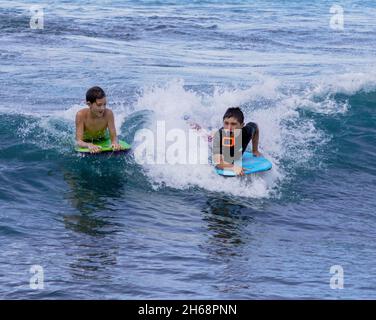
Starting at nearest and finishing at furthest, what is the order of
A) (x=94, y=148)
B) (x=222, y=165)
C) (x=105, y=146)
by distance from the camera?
(x=222, y=165), (x=94, y=148), (x=105, y=146)

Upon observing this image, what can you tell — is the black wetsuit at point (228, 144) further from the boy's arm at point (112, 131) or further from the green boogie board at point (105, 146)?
the boy's arm at point (112, 131)

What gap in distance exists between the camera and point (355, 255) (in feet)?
26.1

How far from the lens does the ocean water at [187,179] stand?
23.5 ft

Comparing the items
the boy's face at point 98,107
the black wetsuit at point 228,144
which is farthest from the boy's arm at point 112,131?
the black wetsuit at point 228,144

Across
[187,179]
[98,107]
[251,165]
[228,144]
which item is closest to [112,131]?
[98,107]

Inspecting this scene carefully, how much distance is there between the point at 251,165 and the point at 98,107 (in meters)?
2.17

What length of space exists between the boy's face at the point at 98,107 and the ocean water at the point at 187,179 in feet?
2.33

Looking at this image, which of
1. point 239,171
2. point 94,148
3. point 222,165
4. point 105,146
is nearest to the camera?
point 239,171

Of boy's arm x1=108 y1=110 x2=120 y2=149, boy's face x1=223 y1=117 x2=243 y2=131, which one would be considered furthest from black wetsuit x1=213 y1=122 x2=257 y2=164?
boy's arm x1=108 y1=110 x2=120 y2=149

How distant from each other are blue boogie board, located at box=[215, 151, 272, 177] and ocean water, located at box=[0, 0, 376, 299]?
0.20 m

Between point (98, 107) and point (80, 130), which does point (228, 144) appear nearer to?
point (98, 107)

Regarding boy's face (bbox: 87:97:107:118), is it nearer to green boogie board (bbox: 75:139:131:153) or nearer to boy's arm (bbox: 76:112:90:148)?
boy's arm (bbox: 76:112:90:148)

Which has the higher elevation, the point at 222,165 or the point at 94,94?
the point at 94,94

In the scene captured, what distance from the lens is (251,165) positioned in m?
9.90
